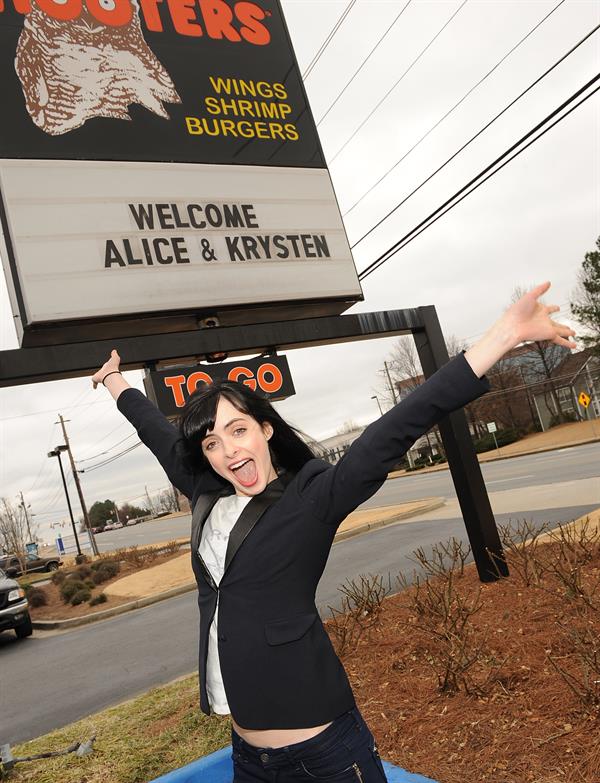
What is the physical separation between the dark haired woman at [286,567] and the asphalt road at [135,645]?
583 cm

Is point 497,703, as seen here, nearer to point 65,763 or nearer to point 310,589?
point 310,589

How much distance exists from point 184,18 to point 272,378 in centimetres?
381

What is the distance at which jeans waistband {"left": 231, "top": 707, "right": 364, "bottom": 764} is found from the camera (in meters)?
1.71

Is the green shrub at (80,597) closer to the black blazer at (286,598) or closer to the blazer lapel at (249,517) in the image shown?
the black blazer at (286,598)

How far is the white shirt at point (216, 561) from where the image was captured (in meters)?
1.91

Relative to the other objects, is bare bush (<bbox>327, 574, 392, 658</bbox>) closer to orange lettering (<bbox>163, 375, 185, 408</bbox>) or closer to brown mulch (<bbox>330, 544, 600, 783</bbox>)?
brown mulch (<bbox>330, 544, 600, 783</bbox>)

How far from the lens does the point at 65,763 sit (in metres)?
4.80

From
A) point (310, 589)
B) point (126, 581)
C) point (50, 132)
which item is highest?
point (50, 132)

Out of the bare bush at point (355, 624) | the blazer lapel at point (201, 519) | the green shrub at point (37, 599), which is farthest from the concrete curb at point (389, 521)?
the blazer lapel at point (201, 519)

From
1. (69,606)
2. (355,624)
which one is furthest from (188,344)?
(69,606)

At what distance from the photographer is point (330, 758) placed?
1.70m

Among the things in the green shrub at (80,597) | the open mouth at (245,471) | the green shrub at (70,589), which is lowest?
the green shrub at (80,597)

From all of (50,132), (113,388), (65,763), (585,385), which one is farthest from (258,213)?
(585,385)

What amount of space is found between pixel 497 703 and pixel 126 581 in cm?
1582
